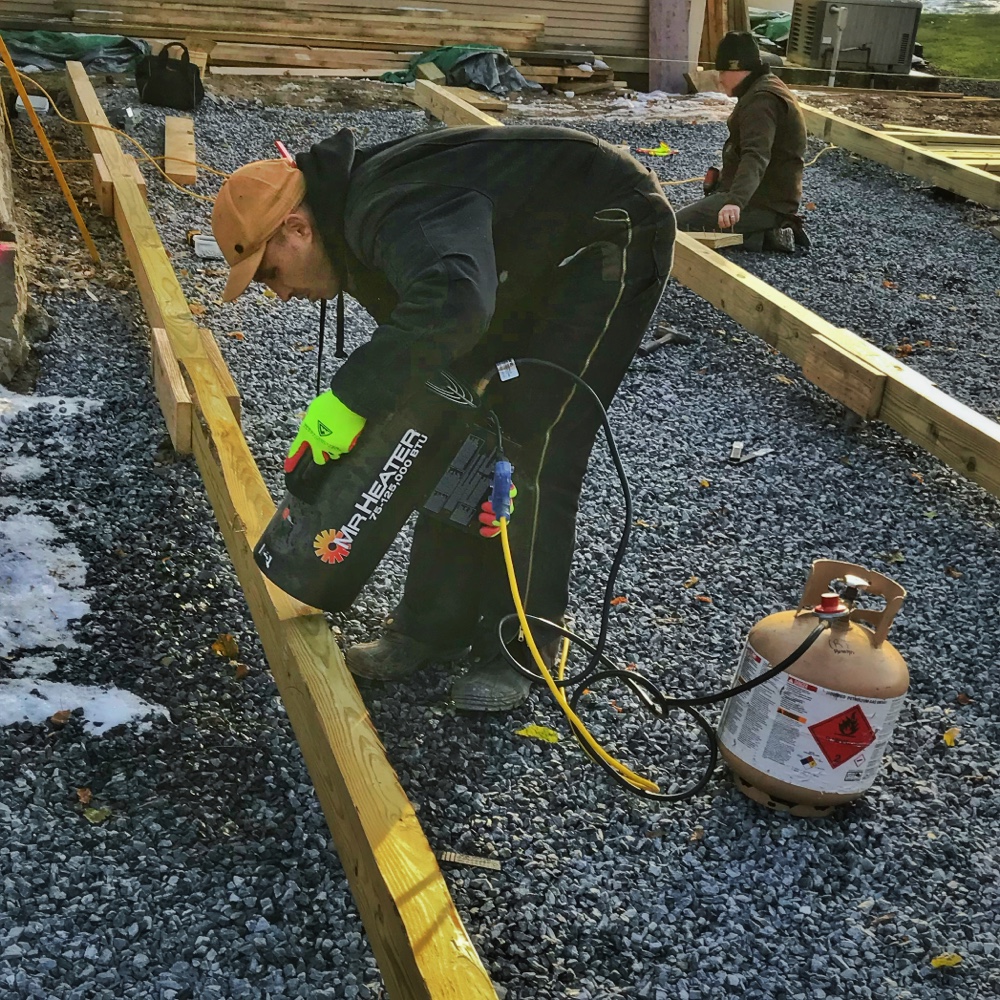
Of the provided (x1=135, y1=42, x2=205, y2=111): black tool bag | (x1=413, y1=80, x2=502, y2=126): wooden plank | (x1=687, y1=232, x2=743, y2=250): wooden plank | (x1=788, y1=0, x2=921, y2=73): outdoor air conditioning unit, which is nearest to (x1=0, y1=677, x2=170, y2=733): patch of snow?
(x1=687, y1=232, x2=743, y2=250): wooden plank

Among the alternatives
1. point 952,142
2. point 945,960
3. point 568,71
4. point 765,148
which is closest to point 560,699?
point 945,960

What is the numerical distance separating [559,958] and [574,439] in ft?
4.43

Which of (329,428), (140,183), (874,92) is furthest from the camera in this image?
(874,92)

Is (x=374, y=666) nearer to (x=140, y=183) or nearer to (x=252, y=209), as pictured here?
(x=252, y=209)

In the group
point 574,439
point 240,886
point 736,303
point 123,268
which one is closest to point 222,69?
point 123,268

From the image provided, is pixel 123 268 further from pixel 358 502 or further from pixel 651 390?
pixel 358 502

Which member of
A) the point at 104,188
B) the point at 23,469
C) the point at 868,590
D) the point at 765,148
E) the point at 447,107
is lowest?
the point at 23,469

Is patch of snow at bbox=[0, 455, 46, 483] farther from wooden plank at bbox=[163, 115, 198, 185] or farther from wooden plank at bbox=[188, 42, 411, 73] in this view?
wooden plank at bbox=[188, 42, 411, 73]

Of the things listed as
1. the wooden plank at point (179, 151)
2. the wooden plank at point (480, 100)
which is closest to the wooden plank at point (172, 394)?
the wooden plank at point (179, 151)

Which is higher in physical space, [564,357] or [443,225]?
[443,225]

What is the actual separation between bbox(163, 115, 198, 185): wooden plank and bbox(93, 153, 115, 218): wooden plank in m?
0.77

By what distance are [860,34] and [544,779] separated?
1478cm

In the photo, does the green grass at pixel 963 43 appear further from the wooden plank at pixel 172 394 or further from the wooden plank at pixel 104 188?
the wooden plank at pixel 172 394

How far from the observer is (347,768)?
2.48 m
